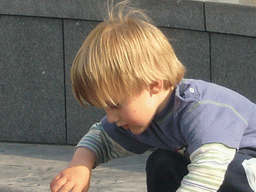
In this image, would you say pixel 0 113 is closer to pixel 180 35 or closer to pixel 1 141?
pixel 1 141

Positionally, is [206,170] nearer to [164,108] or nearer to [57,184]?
[164,108]

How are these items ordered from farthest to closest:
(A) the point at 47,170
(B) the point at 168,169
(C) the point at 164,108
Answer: (A) the point at 47,170, (B) the point at 168,169, (C) the point at 164,108

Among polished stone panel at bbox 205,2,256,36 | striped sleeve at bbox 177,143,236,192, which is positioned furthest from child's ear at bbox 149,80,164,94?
polished stone panel at bbox 205,2,256,36

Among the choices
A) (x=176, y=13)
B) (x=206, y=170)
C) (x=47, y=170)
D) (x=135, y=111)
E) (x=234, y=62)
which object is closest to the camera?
(x=206, y=170)

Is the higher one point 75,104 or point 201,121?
point 201,121

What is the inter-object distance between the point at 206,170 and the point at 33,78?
3307mm

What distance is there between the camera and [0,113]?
5102 mm

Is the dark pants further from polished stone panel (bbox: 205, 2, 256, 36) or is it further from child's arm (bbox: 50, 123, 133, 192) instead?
polished stone panel (bbox: 205, 2, 256, 36)

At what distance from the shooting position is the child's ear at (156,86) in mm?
2240

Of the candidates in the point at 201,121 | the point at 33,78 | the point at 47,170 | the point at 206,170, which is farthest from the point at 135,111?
the point at 33,78

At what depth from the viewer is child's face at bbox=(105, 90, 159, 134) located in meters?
2.20

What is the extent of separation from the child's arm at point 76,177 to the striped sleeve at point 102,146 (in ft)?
0.22

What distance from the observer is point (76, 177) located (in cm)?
239

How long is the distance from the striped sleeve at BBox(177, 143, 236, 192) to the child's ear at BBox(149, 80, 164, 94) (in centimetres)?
35
